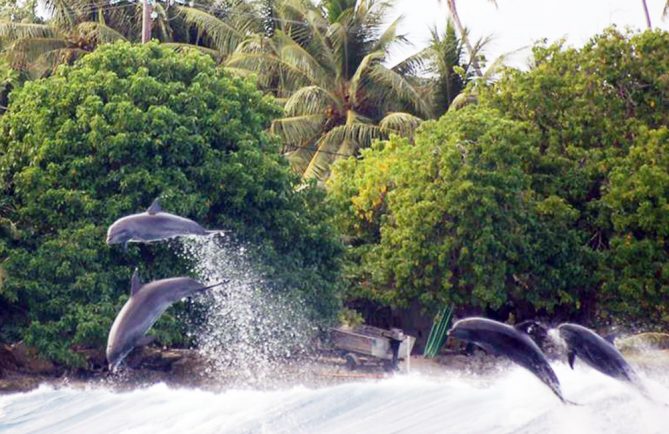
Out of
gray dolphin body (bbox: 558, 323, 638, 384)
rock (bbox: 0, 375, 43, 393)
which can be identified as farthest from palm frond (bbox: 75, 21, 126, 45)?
gray dolphin body (bbox: 558, 323, 638, 384)

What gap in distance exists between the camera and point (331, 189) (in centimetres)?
2778

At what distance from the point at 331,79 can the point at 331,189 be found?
6.11 metres

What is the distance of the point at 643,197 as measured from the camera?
2509cm

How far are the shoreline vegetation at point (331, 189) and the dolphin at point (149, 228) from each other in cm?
861

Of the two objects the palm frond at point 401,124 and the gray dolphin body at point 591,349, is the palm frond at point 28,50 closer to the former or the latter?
the palm frond at point 401,124

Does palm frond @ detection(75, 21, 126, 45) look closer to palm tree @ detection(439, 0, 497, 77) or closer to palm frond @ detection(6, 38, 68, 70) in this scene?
palm frond @ detection(6, 38, 68, 70)

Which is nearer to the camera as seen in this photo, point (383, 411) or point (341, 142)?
point (383, 411)

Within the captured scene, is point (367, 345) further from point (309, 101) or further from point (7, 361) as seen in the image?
point (309, 101)

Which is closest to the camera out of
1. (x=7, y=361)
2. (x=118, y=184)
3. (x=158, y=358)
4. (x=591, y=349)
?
(x=591, y=349)

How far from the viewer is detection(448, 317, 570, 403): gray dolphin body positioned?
12578mm

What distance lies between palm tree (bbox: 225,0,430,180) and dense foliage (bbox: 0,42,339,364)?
800 cm

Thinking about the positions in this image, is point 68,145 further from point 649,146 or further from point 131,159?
point 649,146

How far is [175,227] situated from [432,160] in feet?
43.1

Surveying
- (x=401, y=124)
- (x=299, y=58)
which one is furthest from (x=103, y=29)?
(x=401, y=124)
